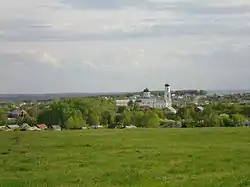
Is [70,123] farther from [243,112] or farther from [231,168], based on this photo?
[231,168]

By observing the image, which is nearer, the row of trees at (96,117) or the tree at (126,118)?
the row of trees at (96,117)

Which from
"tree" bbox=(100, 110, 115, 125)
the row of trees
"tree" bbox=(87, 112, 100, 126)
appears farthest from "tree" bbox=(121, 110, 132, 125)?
"tree" bbox=(87, 112, 100, 126)

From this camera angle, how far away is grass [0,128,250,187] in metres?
20.7

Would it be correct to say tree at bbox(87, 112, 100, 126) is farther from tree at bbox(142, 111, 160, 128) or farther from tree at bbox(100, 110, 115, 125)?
tree at bbox(142, 111, 160, 128)

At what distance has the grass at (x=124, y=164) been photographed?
2070 cm

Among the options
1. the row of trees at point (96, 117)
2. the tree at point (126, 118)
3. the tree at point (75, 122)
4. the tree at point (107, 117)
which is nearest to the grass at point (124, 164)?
the row of trees at point (96, 117)

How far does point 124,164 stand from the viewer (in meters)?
27.1

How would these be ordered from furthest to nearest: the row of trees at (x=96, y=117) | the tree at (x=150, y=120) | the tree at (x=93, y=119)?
the tree at (x=93, y=119) < the row of trees at (x=96, y=117) < the tree at (x=150, y=120)

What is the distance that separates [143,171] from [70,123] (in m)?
86.6

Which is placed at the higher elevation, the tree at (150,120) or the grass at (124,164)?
the grass at (124,164)

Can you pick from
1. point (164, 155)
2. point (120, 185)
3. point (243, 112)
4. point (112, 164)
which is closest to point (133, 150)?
point (164, 155)

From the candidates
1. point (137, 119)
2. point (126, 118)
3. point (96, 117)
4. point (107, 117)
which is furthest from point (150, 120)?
point (107, 117)

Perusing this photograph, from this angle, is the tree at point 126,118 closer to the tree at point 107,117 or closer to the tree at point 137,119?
the tree at point 137,119

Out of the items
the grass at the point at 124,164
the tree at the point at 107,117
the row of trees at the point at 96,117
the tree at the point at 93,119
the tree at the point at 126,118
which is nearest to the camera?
the grass at the point at 124,164
